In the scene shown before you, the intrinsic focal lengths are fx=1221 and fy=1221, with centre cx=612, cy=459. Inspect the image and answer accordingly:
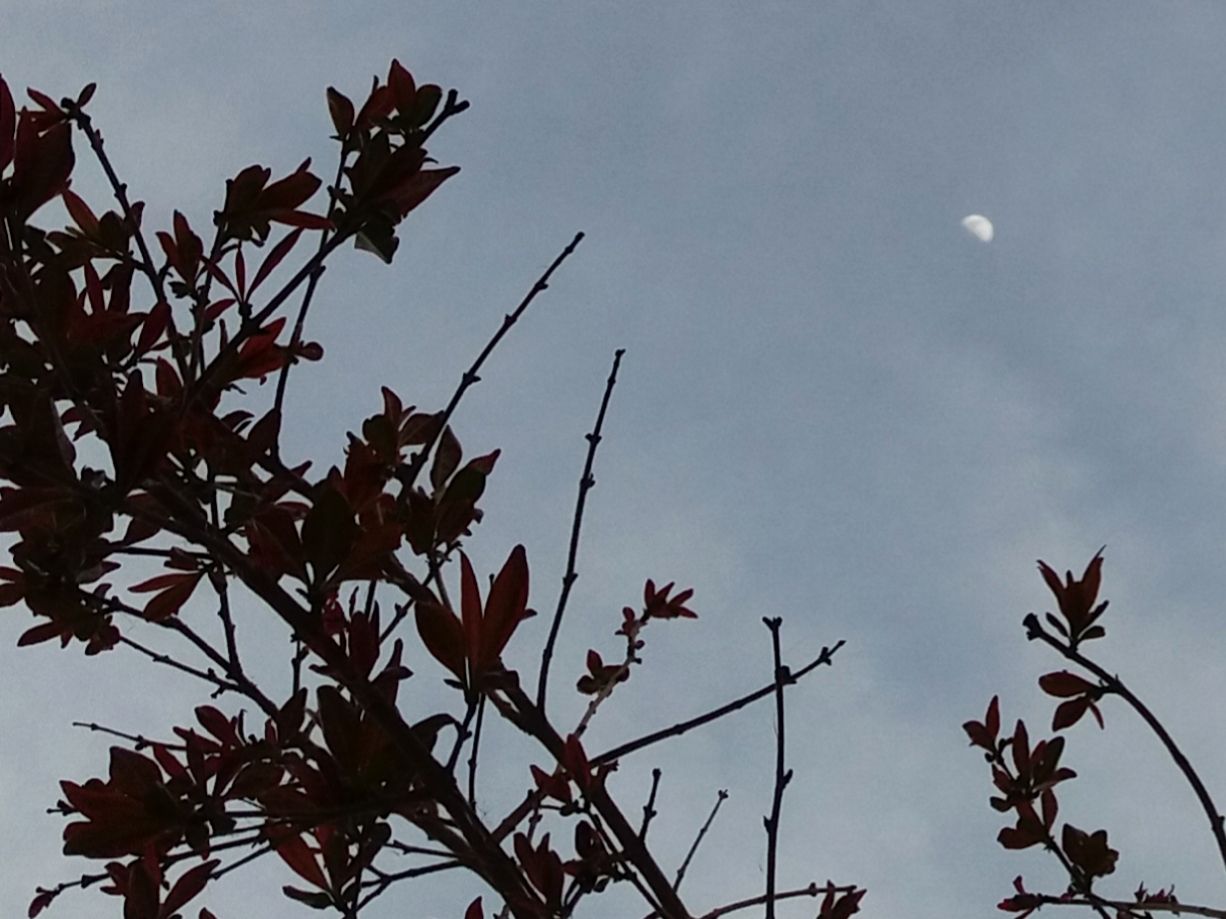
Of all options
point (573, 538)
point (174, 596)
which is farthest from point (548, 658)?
point (174, 596)

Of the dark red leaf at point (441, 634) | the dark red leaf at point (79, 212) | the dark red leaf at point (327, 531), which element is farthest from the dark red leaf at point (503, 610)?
the dark red leaf at point (79, 212)

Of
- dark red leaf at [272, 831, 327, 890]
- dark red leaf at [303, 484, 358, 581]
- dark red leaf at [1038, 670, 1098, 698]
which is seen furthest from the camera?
dark red leaf at [1038, 670, 1098, 698]

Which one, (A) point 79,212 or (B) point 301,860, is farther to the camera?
(A) point 79,212

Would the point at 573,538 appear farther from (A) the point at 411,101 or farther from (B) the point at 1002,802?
Answer: (B) the point at 1002,802

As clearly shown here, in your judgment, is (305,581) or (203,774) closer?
(305,581)

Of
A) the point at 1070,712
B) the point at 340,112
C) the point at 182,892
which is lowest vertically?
the point at 182,892

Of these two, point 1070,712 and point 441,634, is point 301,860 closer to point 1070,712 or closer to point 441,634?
point 441,634

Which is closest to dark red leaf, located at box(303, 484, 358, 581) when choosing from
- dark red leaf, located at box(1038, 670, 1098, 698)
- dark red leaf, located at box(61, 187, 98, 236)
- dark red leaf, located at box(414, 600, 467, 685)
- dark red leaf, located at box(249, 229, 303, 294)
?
dark red leaf, located at box(414, 600, 467, 685)

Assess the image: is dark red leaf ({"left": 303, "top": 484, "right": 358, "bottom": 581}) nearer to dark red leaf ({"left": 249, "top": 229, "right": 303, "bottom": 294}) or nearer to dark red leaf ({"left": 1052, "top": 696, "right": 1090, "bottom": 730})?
dark red leaf ({"left": 249, "top": 229, "right": 303, "bottom": 294})

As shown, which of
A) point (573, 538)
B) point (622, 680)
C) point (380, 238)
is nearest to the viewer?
point (380, 238)

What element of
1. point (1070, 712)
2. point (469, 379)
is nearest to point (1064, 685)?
point (1070, 712)

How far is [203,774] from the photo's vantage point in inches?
59.8

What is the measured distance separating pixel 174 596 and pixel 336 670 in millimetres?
551

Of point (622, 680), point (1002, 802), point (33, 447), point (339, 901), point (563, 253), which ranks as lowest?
point (339, 901)
